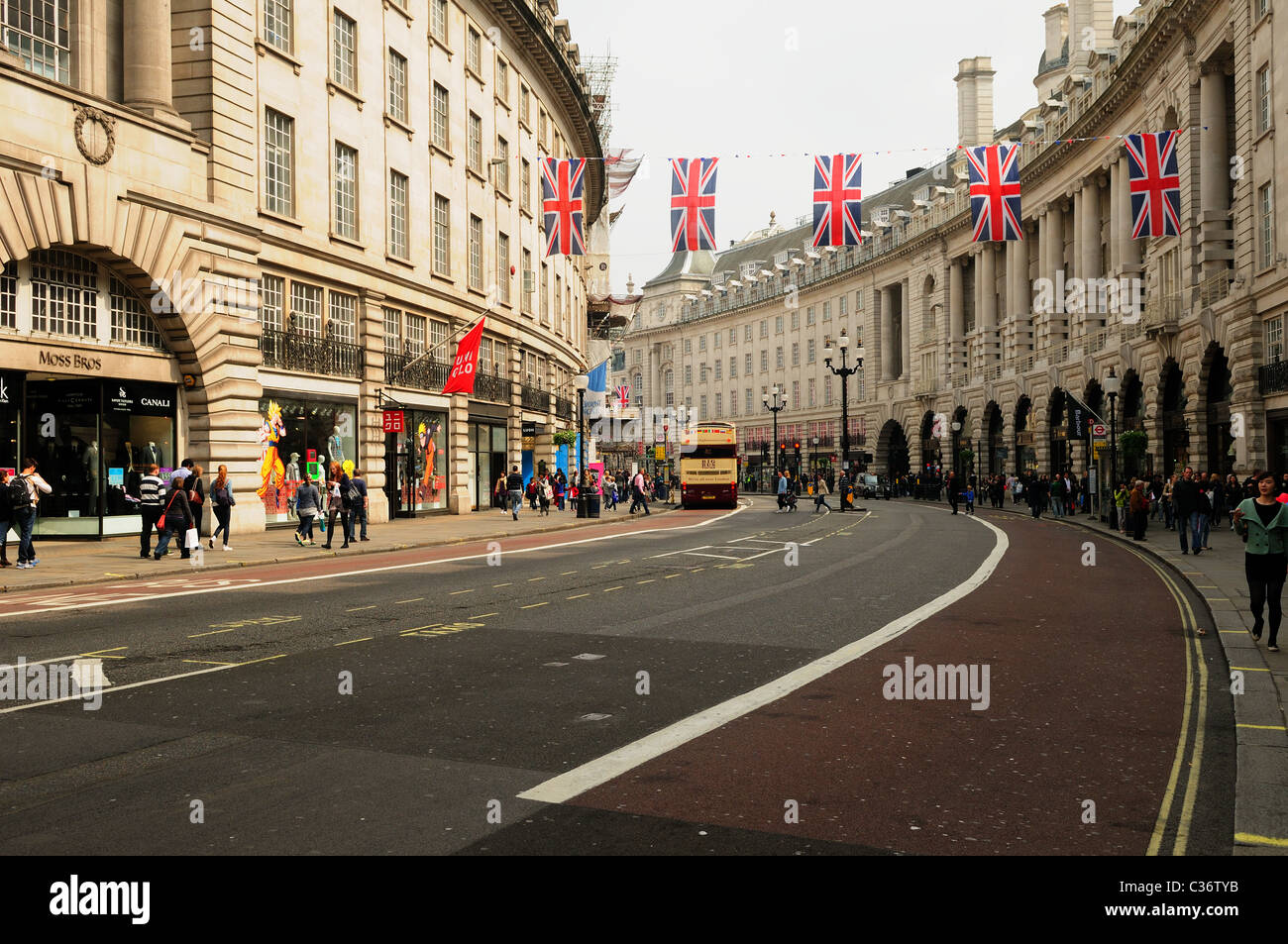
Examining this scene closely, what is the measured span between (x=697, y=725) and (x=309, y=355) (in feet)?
83.3

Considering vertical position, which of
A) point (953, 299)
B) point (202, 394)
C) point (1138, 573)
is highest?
point (953, 299)

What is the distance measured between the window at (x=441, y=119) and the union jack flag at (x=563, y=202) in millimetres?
6035

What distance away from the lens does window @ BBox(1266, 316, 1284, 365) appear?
33.1m

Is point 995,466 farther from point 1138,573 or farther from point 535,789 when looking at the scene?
point 535,789

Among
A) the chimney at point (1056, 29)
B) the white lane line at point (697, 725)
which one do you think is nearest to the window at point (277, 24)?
the white lane line at point (697, 725)

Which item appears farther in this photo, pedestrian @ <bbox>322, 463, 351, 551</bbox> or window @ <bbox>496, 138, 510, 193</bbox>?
window @ <bbox>496, 138, 510, 193</bbox>

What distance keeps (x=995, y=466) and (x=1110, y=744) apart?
68452mm

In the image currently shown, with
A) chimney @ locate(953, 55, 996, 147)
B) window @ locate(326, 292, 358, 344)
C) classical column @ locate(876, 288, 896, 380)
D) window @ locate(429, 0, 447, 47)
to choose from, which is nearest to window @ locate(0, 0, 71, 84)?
window @ locate(326, 292, 358, 344)

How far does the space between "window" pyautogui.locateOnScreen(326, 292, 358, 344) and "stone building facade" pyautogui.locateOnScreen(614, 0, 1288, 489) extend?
24.7 meters

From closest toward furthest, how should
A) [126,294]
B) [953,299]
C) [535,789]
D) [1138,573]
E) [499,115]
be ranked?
[535,789] < [1138,573] < [126,294] < [499,115] < [953,299]

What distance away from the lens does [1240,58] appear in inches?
1421

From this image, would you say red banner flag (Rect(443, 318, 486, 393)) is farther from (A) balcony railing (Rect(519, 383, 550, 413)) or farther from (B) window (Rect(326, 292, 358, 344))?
(A) balcony railing (Rect(519, 383, 550, 413))
